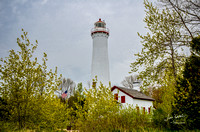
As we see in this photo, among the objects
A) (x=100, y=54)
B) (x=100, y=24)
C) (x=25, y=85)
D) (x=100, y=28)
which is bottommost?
(x=25, y=85)

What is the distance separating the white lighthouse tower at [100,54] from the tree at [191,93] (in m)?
16.2

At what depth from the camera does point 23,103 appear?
6.78 m

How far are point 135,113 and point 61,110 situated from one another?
4.85 m

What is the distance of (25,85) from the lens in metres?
6.98

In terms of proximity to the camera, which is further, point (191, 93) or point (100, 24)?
point (100, 24)

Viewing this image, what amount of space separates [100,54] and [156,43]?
1403 cm

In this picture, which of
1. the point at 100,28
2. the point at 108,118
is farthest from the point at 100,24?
the point at 108,118

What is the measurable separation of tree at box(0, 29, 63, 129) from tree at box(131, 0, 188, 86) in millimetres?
6494

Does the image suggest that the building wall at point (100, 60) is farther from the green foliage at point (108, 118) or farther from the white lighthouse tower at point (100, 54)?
the green foliage at point (108, 118)

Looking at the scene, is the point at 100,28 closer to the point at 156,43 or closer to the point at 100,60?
the point at 100,60

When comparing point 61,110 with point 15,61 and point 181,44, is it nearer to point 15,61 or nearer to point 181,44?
point 15,61

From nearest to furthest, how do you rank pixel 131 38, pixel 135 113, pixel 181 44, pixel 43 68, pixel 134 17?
pixel 43 68 < pixel 135 113 < pixel 181 44 < pixel 134 17 < pixel 131 38

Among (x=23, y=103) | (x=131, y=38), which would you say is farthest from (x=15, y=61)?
(x=131, y=38)

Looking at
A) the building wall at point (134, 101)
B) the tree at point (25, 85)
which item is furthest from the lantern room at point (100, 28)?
the tree at point (25, 85)
